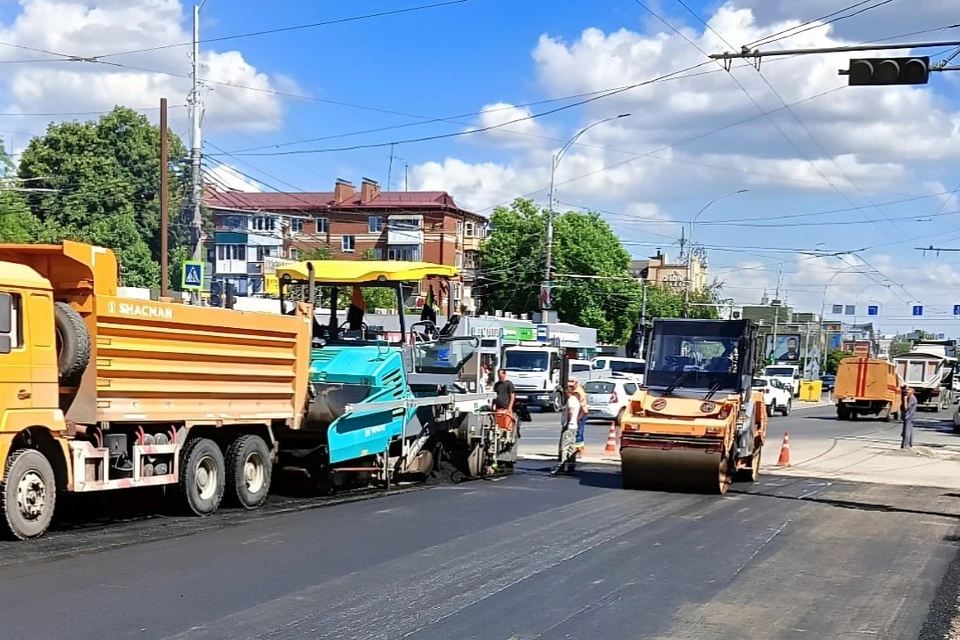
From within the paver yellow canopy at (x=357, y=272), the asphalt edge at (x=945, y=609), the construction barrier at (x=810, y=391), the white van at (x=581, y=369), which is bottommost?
the construction barrier at (x=810, y=391)

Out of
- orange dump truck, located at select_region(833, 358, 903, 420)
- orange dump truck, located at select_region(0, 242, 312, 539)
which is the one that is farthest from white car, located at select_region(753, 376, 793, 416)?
orange dump truck, located at select_region(0, 242, 312, 539)

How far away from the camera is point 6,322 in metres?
10.0

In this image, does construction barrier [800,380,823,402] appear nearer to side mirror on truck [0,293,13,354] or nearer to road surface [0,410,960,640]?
road surface [0,410,960,640]

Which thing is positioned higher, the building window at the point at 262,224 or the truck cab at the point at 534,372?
the building window at the point at 262,224

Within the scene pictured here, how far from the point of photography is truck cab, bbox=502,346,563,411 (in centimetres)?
3988

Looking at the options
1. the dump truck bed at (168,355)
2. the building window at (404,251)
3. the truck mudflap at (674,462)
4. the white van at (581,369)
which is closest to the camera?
the dump truck bed at (168,355)

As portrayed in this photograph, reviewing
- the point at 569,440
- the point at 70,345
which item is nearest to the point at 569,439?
the point at 569,440

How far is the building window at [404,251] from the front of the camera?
260ft

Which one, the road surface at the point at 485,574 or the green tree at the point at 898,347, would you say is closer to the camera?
the road surface at the point at 485,574

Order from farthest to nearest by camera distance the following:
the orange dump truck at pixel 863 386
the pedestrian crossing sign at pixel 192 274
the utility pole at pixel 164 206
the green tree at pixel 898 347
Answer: the green tree at pixel 898 347, the orange dump truck at pixel 863 386, the utility pole at pixel 164 206, the pedestrian crossing sign at pixel 192 274

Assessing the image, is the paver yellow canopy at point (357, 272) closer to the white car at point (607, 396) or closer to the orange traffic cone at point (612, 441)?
the orange traffic cone at point (612, 441)

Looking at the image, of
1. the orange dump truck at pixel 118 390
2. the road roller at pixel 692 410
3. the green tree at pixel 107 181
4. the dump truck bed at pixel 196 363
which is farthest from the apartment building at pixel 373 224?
the orange dump truck at pixel 118 390

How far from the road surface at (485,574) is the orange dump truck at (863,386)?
31.0 metres

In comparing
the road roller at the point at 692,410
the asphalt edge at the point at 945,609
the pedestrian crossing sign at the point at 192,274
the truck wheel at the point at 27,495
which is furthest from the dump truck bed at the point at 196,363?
the pedestrian crossing sign at the point at 192,274
